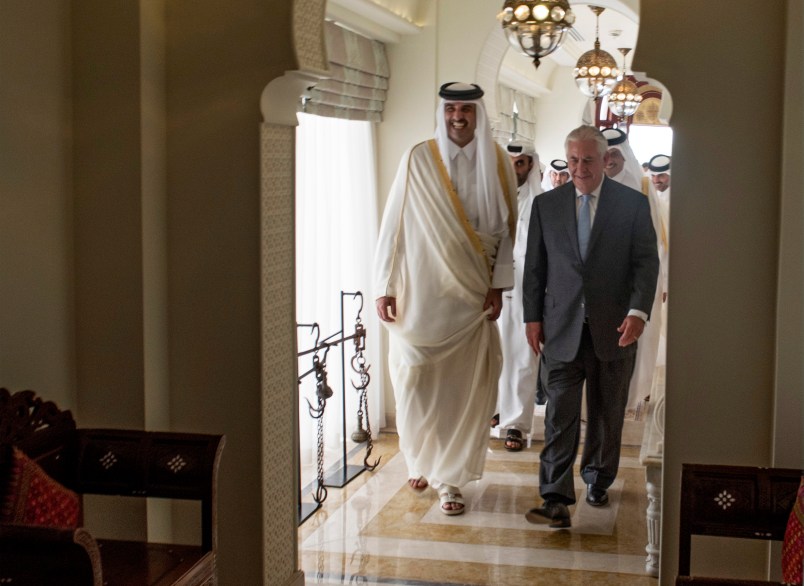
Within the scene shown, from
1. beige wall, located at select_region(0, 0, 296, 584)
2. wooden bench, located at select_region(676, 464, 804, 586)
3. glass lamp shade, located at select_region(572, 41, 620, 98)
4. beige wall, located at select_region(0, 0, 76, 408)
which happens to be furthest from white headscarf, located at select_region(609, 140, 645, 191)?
beige wall, located at select_region(0, 0, 76, 408)

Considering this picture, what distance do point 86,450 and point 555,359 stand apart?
230 cm

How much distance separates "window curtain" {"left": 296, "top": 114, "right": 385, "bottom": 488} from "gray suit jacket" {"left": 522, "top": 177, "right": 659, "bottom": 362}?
5.74 feet

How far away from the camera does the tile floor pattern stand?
4402 millimetres

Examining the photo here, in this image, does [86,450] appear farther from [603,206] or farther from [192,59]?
[603,206]

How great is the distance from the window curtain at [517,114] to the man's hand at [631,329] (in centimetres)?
705

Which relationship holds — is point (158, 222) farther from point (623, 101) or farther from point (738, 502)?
point (623, 101)

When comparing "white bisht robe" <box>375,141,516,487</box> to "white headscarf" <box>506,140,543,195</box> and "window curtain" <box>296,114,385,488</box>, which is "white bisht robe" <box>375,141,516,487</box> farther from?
"white headscarf" <box>506,140,543,195</box>

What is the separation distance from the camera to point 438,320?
5328 mm

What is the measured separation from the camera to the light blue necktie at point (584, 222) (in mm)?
4875

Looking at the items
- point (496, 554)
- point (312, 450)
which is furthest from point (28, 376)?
point (312, 450)

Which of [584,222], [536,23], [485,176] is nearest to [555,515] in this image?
[584,222]

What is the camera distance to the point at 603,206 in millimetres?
4848

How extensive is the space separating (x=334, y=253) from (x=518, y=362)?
1.36 meters

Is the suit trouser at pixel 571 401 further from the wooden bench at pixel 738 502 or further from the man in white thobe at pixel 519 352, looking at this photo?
the wooden bench at pixel 738 502
